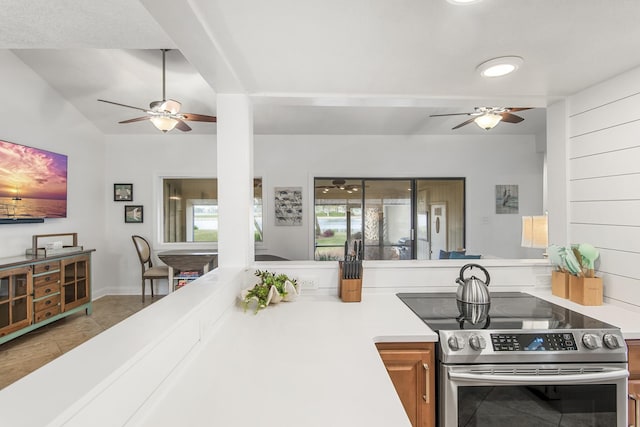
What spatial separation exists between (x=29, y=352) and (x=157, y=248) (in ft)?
6.82

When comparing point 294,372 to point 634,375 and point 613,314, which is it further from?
point 613,314

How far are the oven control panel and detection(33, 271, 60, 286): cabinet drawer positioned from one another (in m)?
4.25

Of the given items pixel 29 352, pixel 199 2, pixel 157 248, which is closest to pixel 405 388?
pixel 199 2

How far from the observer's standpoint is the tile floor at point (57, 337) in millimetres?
2709

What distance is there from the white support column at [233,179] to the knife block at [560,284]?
1890 mm

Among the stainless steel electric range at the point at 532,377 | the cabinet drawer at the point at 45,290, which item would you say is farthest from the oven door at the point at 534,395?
the cabinet drawer at the point at 45,290

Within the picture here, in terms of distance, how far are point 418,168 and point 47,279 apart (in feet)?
16.5

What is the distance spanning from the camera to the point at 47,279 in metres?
3.45

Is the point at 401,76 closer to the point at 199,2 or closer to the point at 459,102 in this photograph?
the point at 459,102

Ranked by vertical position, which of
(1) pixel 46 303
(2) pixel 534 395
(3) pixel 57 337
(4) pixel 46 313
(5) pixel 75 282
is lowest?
(3) pixel 57 337

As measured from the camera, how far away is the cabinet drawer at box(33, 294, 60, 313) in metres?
3.30

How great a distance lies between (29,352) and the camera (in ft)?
9.80

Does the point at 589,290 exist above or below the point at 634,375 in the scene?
above

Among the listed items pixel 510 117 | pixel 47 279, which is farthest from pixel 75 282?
pixel 510 117
